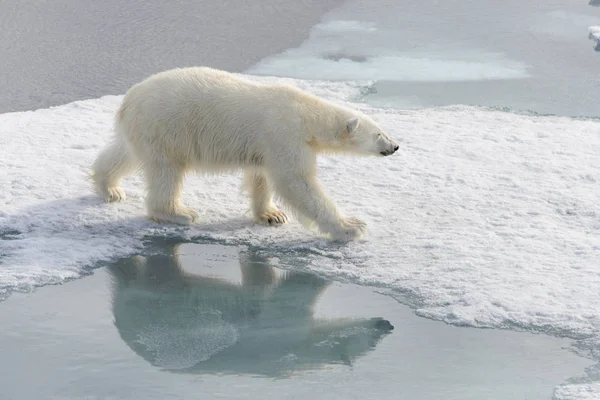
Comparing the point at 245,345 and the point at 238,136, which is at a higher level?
the point at 238,136

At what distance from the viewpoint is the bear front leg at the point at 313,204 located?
489 cm

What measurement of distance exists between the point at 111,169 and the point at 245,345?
1757 mm

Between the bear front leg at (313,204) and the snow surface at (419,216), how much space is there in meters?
0.09

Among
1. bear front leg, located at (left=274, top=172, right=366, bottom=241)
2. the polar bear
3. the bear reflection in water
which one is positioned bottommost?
the bear reflection in water

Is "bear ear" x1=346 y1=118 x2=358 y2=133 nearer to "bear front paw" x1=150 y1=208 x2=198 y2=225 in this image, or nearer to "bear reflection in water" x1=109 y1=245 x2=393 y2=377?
"bear reflection in water" x1=109 y1=245 x2=393 y2=377

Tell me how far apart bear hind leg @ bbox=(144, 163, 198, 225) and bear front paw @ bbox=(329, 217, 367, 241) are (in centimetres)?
80

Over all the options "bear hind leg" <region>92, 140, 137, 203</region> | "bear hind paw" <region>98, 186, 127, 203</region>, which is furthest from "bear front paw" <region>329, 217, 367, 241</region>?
"bear hind paw" <region>98, 186, 127, 203</region>

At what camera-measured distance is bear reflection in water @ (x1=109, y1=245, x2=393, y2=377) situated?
3.83 m

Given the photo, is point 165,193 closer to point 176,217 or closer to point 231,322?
point 176,217

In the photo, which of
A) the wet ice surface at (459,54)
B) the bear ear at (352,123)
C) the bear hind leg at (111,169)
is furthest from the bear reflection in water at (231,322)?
the wet ice surface at (459,54)

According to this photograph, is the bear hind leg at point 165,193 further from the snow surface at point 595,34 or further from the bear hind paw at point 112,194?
the snow surface at point 595,34

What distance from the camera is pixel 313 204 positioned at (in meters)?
4.89

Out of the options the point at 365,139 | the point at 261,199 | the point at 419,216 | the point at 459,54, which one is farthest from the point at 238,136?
the point at 459,54

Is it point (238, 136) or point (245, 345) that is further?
point (238, 136)
